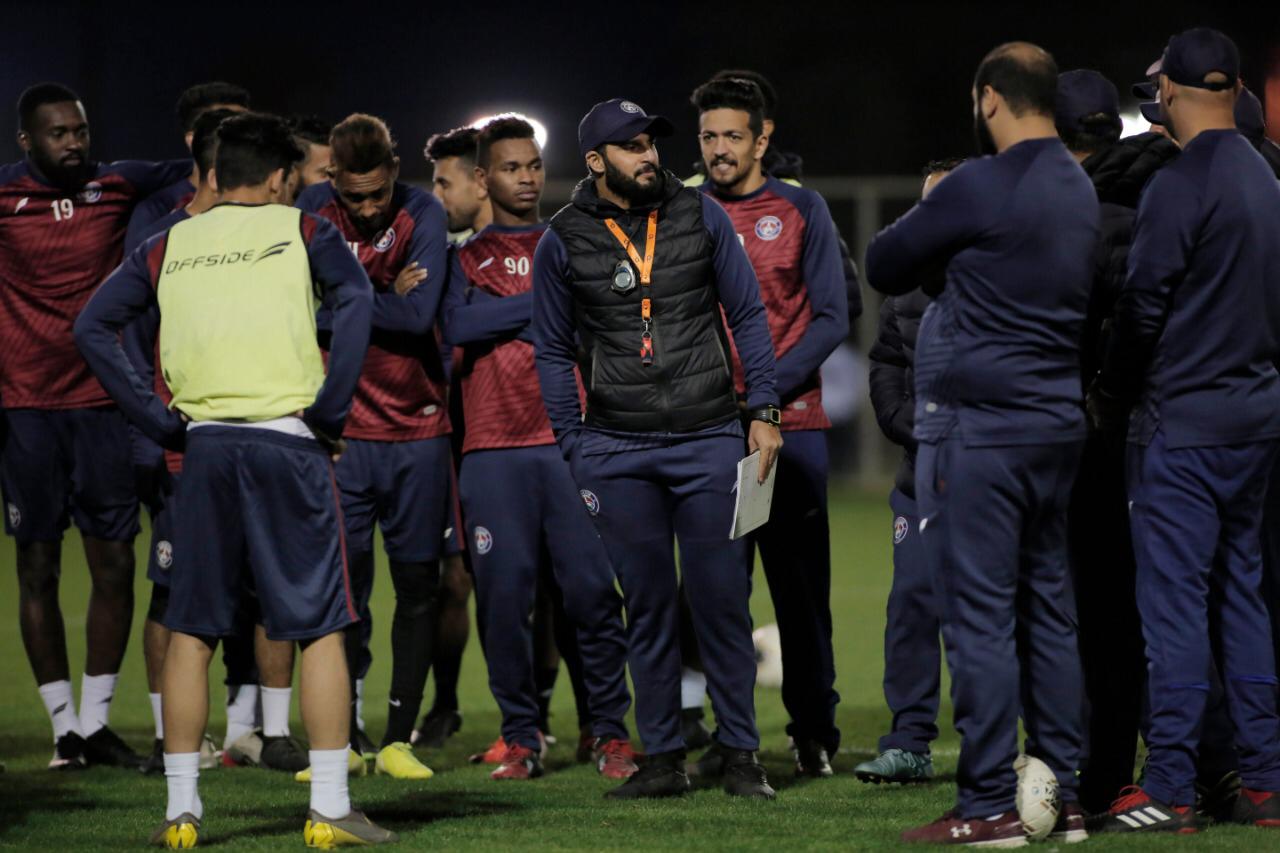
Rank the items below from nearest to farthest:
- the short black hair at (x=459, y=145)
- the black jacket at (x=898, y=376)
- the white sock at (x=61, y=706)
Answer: the black jacket at (x=898, y=376) < the white sock at (x=61, y=706) < the short black hair at (x=459, y=145)

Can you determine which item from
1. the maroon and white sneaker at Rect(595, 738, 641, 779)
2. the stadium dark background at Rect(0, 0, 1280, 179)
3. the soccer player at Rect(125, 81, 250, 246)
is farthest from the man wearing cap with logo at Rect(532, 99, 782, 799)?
the stadium dark background at Rect(0, 0, 1280, 179)

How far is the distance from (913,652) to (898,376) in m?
1.01

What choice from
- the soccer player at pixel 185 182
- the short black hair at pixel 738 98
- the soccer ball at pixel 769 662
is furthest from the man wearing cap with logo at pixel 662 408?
the soccer ball at pixel 769 662

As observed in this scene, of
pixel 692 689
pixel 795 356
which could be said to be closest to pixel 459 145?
pixel 795 356

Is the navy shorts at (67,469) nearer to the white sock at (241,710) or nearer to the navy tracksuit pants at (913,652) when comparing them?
the white sock at (241,710)

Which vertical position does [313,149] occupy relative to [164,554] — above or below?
above

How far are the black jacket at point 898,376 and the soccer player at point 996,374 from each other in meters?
1.36

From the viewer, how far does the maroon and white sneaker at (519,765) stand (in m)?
6.70

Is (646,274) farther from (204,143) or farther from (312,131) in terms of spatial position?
(312,131)

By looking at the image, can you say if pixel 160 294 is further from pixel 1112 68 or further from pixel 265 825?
pixel 1112 68

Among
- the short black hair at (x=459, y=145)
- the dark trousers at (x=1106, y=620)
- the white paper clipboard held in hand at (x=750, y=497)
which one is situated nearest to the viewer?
the dark trousers at (x=1106, y=620)

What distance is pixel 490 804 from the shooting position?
20.0ft

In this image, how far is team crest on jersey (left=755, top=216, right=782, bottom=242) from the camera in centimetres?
683

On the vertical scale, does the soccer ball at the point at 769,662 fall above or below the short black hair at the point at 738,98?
below
